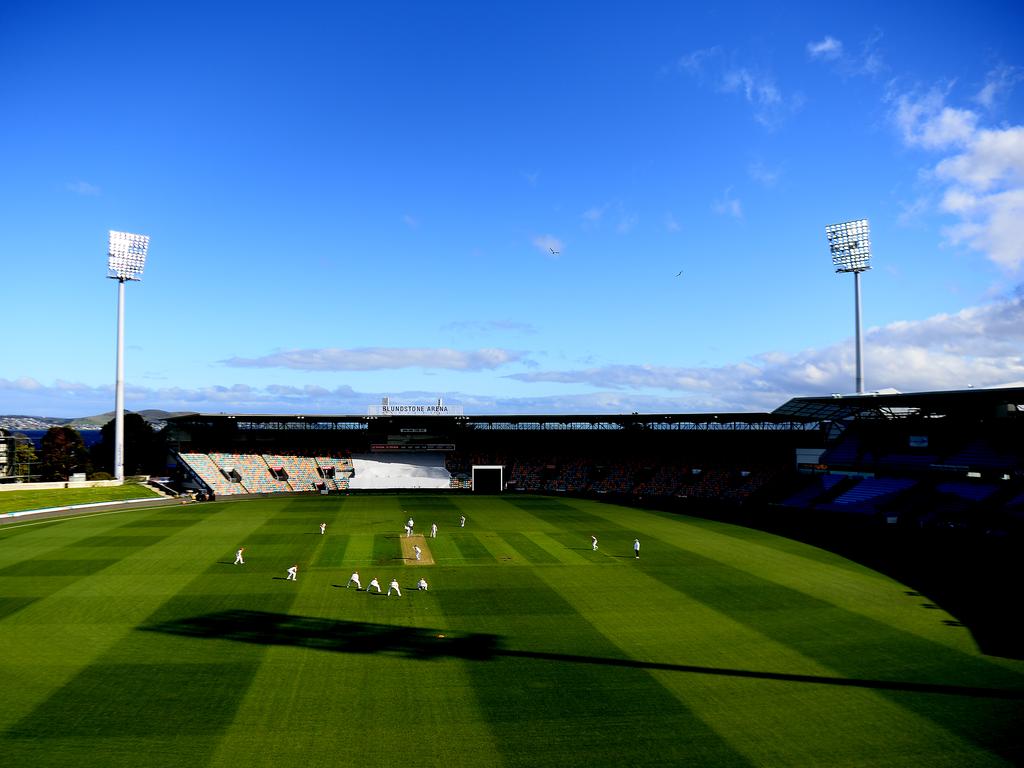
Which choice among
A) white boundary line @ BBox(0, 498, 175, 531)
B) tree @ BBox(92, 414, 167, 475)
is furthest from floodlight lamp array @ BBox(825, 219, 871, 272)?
tree @ BBox(92, 414, 167, 475)

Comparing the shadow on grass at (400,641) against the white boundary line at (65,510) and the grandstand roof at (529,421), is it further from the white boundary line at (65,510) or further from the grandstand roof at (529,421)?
the grandstand roof at (529,421)

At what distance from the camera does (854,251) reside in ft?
236

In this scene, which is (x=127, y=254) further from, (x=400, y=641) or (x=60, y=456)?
(x=400, y=641)

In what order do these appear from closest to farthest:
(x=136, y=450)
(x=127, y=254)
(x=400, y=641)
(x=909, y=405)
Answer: (x=400, y=641), (x=909, y=405), (x=127, y=254), (x=136, y=450)

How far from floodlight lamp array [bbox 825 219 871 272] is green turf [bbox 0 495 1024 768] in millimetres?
45730

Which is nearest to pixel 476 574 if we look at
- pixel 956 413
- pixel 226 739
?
pixel 226 739

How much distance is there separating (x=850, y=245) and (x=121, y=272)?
272ft

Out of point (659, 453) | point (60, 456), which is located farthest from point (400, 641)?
point (60, 456)

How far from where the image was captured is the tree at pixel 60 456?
8325cm

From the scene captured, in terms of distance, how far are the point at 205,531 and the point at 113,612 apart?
21.8m

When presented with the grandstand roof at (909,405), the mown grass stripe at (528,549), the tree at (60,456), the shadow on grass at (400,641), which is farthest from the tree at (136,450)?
the grandstand roof at (909,405)

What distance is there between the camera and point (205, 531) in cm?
4669

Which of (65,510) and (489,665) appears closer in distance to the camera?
(489,665)

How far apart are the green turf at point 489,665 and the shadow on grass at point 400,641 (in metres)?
0.12
